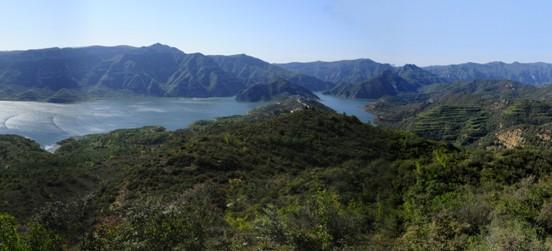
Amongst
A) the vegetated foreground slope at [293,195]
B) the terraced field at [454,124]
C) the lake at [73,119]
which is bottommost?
the lake at [73,119]

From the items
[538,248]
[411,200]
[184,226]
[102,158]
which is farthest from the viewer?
[102,158]

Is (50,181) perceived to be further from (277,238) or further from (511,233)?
(511,233)

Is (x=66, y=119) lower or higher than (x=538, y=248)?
lower

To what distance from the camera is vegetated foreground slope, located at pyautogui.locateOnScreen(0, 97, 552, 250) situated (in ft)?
40.0

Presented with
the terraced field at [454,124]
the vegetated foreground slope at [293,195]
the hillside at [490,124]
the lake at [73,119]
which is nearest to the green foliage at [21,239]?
the vegetated foreground slope at [293,195]

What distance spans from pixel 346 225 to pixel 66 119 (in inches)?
5536

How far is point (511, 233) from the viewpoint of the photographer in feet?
37.5

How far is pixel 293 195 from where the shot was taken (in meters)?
25.9

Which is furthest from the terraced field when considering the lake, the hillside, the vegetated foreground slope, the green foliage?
the green foliage

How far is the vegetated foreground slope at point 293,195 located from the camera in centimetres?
1219

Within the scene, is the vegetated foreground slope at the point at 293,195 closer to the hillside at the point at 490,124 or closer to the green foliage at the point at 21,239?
the green foliage at the point at 21,239

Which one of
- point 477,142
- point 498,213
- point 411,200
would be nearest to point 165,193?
point 411,200

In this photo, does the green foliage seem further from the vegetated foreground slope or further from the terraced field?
the terraced field

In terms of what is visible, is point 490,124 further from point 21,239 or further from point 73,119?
point 21,239
